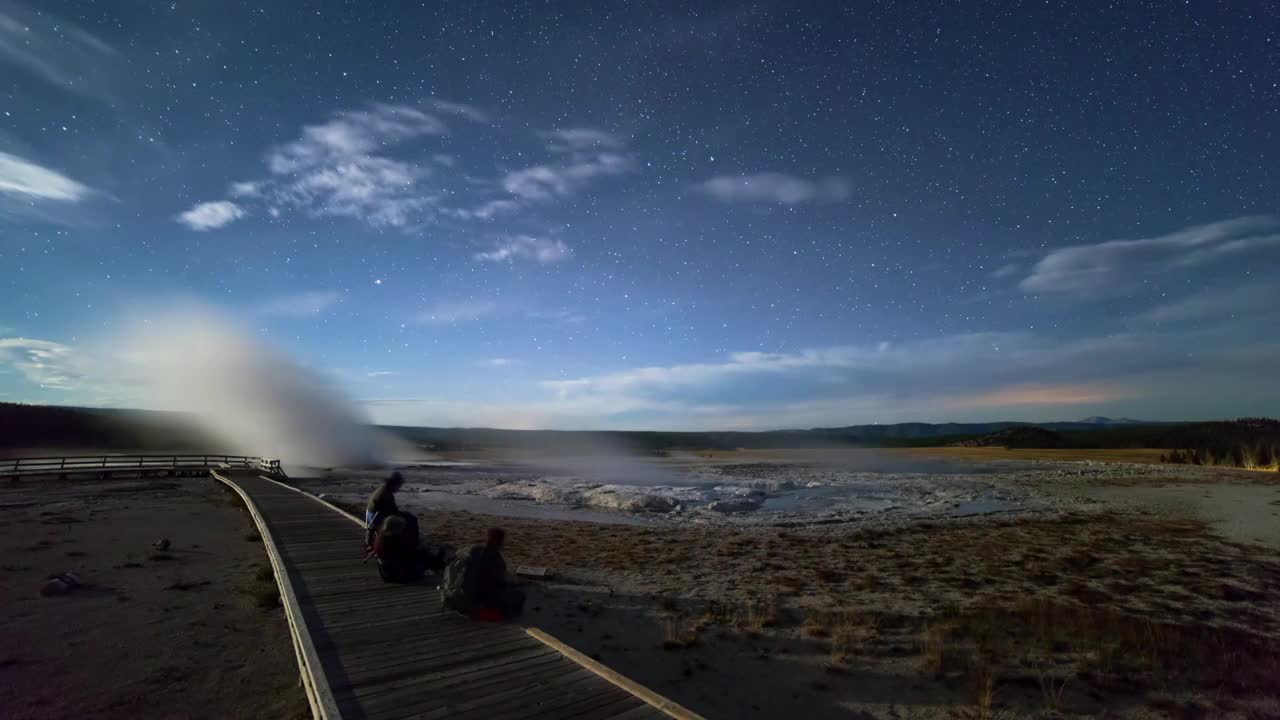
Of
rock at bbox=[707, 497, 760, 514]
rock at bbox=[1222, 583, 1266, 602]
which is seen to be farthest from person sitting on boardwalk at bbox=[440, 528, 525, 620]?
rock at bbox=[707, 497, 760, 514]

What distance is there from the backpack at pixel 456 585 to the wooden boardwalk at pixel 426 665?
0.24 m

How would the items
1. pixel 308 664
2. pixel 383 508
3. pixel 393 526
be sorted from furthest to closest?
pixel 383 508, pixel 393 526, pixel 308 664

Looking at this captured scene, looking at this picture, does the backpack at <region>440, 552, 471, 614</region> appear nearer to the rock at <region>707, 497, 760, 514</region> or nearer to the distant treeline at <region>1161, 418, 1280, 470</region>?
the rock at <region>707, 497, 760, 514</region>

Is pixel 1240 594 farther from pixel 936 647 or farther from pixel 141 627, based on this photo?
pixel 141 627

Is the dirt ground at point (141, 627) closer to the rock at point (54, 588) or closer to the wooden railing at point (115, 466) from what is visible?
the rock at point (54, 588)

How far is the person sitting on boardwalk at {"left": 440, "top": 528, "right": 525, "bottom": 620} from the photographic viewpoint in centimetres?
864

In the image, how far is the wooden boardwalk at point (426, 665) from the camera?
5.88m

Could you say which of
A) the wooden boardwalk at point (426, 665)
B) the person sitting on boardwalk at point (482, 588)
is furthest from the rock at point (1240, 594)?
the person sitting on boardwalk at point (482, 588)

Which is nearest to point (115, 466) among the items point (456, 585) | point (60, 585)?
point (60, 585)

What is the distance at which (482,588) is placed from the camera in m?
8.77

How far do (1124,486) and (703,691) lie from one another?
139 ft

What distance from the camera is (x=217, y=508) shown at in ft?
89.0

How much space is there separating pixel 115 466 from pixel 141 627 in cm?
4793

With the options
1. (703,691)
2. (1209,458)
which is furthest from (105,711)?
(1209,458)
